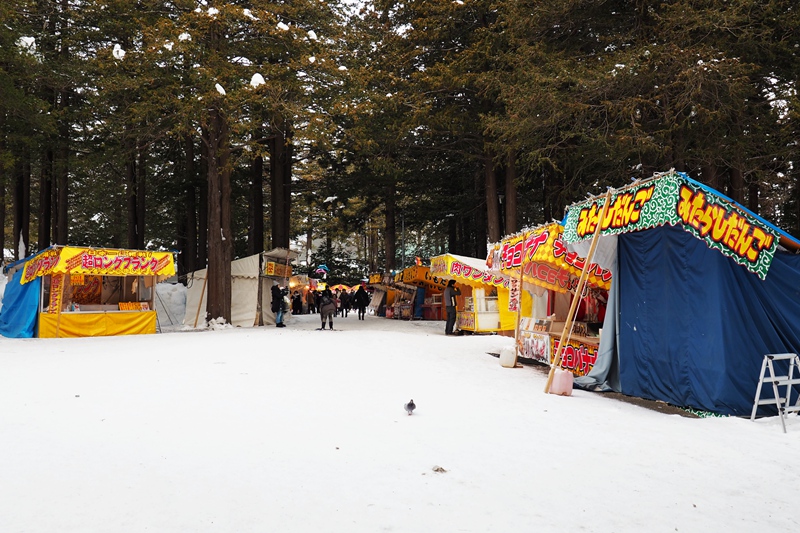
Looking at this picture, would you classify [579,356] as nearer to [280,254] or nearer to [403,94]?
[403,94]

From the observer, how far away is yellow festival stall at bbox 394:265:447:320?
29375 millimetres

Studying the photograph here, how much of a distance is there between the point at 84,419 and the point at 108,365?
15.8 ft

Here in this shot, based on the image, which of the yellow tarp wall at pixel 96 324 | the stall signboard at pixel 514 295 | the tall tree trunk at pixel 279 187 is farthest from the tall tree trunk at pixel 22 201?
the stall signboard at pixel 514 295

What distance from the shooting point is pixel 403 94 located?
22.9 m

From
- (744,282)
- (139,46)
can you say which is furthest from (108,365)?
(139,46)

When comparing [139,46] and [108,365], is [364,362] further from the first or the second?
[139,46]

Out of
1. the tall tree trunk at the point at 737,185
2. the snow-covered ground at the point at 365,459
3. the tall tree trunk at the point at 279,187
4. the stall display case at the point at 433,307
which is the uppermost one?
the tall tree trunk at the point at 279,187

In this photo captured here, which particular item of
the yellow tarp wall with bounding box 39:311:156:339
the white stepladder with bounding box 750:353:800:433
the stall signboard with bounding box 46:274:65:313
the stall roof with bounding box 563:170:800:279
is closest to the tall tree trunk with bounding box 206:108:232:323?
the yellow tarp wall with bounding box 39:311:156:339

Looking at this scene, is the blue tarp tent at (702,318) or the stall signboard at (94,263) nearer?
the blue tarp tent at (702,318)

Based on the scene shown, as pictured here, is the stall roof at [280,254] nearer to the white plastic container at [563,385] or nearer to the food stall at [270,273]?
the food stall at [270,273]

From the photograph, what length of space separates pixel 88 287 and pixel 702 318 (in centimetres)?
2024

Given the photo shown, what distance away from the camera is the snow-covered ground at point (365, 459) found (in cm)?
388

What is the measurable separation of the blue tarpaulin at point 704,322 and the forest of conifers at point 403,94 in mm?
7948

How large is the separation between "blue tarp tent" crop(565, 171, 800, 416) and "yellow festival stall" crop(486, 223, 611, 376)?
181 cm
